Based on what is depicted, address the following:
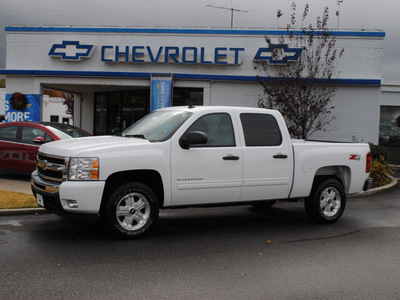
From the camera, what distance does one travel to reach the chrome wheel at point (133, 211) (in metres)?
6.12

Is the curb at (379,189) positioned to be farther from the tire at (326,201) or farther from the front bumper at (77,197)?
the front bumper at (77,197)

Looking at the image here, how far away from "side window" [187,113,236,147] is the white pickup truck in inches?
0.6

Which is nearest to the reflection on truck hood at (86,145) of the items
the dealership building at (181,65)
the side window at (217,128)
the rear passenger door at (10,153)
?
the side window at (217,128)

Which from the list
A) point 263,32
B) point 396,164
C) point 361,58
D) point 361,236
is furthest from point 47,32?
point 396,164

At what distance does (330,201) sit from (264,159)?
5.66 ft

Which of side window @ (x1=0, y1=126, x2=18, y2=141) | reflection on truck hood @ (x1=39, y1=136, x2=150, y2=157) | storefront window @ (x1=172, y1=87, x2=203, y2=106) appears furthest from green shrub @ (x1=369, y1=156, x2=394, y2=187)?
side window @ (x1=0, y1=126, x2=18, y2=141)

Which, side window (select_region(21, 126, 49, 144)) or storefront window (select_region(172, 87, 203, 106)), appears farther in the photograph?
storefront window (select_region(172, 87, 203, 106))

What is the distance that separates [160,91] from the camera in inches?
652

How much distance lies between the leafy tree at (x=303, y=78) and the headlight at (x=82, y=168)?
33.3 feet

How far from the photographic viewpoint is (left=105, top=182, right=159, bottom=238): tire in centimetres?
603

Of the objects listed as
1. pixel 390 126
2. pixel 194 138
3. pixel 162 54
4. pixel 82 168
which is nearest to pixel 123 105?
pixel 162 54

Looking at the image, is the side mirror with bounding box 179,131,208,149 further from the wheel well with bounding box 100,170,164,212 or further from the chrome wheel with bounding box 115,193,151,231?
the chrome wheel with bounding box 115,193,151,231

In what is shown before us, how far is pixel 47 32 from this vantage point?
55.9 feet

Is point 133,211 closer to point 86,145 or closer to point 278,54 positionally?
point 86,145
